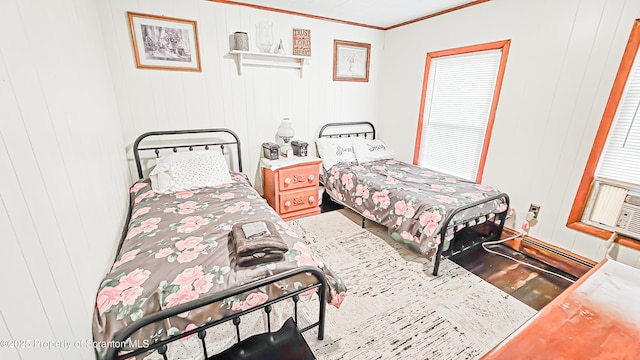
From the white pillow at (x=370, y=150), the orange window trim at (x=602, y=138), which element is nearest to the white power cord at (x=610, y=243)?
the orange window trim at (x=602, y=138)

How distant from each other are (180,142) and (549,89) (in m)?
3.47

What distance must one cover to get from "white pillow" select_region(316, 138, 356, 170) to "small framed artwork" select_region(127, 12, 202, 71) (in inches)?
63.9

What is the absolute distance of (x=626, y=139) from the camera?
194cm

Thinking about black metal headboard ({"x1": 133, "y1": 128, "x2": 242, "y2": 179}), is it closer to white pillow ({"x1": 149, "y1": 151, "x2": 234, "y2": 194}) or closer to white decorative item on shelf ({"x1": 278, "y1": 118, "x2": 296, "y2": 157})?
white pillow ({"x1": 149, "y1": 151, "x2": 234, "y2": 194})

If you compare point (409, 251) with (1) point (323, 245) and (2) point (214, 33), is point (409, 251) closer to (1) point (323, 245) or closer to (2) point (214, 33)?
(1) point (323, 245)

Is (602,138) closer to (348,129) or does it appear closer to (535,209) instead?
(535,209)

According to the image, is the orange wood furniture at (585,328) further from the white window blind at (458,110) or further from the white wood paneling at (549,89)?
the white window blind at (458,110)

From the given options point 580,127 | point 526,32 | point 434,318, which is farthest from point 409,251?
point 526,32

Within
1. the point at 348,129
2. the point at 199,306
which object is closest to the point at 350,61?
the point at 348,129

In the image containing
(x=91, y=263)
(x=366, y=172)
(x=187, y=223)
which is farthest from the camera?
(x=366, y=172)

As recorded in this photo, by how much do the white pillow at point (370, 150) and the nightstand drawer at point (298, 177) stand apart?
0.69 meters

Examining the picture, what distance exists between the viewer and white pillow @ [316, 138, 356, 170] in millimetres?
3386

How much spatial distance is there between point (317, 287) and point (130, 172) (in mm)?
2326

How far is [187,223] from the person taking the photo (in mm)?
1773
